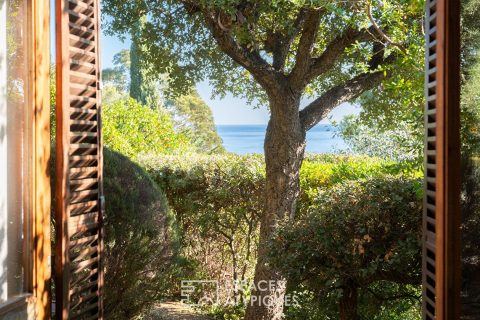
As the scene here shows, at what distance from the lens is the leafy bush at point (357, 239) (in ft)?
14.3

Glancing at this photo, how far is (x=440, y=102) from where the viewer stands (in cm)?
229

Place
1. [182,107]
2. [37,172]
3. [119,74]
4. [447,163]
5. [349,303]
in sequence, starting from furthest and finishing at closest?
[119,74]
[182,107]
[349,303]
[37,172]
[447,163]

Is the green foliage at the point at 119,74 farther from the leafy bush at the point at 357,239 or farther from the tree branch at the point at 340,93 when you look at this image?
the leafy bush at the point at 357,239

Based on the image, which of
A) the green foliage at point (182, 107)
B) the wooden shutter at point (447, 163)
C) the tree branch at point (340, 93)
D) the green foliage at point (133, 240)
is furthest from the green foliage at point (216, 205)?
the green foliage at point (182, 107)

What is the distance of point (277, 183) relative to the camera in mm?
6469

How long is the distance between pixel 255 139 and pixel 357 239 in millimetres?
41246

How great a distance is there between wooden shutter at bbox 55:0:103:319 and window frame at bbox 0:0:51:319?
91 mm

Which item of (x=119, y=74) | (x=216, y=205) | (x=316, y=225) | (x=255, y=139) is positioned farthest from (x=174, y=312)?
(x=255, y=139)

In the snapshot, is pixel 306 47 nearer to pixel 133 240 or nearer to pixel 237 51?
pixel 237 51

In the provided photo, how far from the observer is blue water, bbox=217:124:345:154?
143ft

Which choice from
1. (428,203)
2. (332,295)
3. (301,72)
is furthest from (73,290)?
(301,72)

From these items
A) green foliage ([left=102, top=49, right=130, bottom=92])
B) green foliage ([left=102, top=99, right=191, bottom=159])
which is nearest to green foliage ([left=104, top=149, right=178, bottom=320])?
green foliage ([left=102, top=99, right=191, bottom=159])

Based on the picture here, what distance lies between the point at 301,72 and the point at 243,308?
2.80m

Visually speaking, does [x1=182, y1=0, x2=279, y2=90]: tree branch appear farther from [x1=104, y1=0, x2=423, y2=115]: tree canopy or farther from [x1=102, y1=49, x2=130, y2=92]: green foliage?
[x1=102, y1=49, x2=130, y2=92]: green foliage
